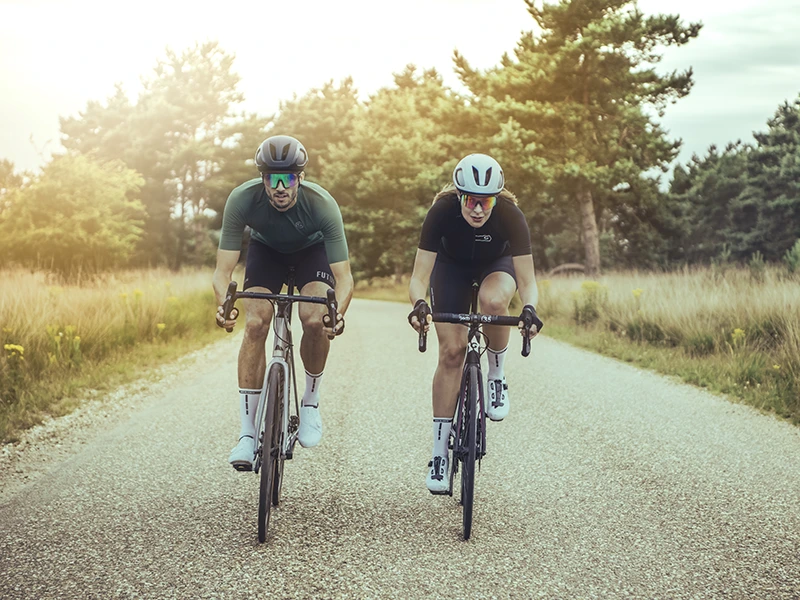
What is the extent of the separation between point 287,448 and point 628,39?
27.4m

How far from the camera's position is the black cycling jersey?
177 inches

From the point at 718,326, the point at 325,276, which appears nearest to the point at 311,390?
the point at 325,276

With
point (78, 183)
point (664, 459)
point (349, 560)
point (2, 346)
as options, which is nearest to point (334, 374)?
point (2, 346)

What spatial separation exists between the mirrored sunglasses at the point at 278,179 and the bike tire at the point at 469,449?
152 centimetres

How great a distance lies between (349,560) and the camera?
3.77 meters

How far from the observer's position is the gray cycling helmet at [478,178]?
4.20 m

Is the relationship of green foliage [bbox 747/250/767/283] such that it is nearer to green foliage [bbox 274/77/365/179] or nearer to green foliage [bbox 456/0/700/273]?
green foliage [bbox 456/0/700/273]

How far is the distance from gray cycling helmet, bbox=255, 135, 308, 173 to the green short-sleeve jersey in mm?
250

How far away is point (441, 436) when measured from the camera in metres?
4.59

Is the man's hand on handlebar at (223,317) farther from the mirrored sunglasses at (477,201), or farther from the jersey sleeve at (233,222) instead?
the mirrored sunglasses at (477,201)

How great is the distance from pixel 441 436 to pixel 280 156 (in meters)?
1.93

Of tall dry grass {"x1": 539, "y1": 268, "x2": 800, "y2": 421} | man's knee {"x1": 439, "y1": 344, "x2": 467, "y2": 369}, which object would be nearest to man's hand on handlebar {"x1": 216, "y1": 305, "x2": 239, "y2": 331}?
man's knee {"x1": 439, "y1": 344, "x2": 467, "y2": 369}

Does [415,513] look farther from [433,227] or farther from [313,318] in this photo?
[433,227]

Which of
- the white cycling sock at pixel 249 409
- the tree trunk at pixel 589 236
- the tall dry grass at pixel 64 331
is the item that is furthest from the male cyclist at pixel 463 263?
the tree trunk at pixel 589 236
